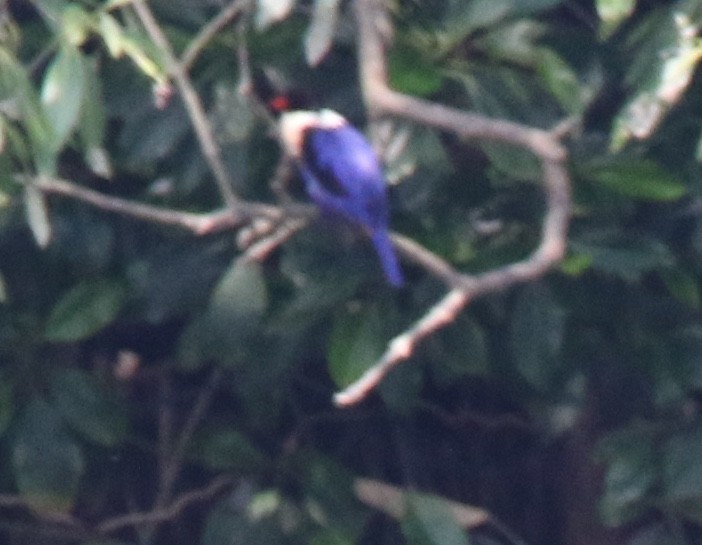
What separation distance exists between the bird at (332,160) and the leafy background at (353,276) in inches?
4.2

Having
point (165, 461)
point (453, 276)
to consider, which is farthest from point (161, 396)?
point (453, 276)

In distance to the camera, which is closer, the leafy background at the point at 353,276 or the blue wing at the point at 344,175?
the leafy background at the point at 353,276

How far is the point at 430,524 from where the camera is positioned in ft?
10.1

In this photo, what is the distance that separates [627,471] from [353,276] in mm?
614

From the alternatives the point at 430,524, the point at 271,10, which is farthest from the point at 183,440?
the point at 271,10

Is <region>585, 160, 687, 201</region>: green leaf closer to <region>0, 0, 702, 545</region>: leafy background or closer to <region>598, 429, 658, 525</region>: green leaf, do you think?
<region>0, 0, 702, 545</region>: leafy background

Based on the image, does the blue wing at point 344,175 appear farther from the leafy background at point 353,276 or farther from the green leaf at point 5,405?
the green leaf at point 5,405

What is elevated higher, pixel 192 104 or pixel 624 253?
pixel 192 104

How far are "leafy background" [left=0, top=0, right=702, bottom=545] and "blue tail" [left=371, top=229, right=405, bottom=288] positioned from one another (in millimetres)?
30

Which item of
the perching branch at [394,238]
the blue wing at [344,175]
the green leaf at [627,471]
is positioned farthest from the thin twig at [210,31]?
the green leaf at [627,471]

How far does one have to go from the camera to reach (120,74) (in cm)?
283

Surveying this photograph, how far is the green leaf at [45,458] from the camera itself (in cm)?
304

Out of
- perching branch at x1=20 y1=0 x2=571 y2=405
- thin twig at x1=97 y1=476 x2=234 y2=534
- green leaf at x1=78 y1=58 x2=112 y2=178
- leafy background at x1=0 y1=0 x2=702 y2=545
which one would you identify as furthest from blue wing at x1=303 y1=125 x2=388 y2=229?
green leaf at x1=78 y1=58 x2=112 y2=178

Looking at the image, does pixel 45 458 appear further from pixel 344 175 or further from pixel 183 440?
pixel 344 175
